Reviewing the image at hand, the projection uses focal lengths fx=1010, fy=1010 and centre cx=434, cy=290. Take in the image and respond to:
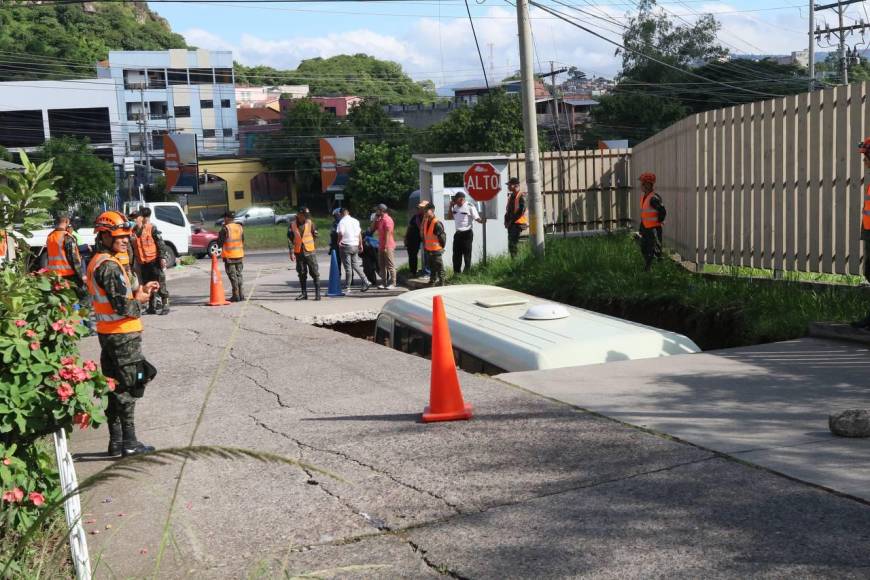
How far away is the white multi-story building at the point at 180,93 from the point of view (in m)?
97.8

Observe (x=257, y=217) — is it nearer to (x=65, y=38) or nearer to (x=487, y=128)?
(x=487, y=128)

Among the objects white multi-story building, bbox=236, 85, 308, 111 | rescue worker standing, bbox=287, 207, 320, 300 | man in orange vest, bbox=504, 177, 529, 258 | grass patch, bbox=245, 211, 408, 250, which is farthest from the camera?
white multi-story building, bbox=236, 85, 308, 111

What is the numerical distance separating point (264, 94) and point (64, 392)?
136 metres

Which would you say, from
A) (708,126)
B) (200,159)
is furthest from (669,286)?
(200,159)

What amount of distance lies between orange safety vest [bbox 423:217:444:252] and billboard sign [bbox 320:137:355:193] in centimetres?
4838

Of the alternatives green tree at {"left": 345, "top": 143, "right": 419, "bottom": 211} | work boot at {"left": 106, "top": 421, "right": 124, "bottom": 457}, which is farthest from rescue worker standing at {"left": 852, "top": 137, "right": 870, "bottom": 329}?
green tree at {"left": 345, "top": 143, "right": 419, "bottom": 211}

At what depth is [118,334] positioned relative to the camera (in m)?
7.61

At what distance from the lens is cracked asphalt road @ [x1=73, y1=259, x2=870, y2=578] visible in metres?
4.61

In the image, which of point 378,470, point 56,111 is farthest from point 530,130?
point 56,111

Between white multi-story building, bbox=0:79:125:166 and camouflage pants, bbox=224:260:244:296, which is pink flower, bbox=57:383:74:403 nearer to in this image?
camouflage pants, bbox=224:260:244:296

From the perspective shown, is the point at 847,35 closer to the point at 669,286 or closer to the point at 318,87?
the point at 669,286

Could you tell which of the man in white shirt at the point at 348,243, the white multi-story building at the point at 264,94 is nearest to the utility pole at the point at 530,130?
the man in white shirt at the point at 348,243

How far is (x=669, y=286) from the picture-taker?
13203 mm

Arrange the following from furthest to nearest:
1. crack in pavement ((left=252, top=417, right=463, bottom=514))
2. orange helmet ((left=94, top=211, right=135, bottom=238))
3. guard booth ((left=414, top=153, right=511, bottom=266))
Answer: guard booth ((left=414, top=153, right=511, bottom=266)) → orange helmet ((left=94, top=211, right=135, bottom=238)) → crack in pavement ((left=252, top=417, right=463, bottom=514))
